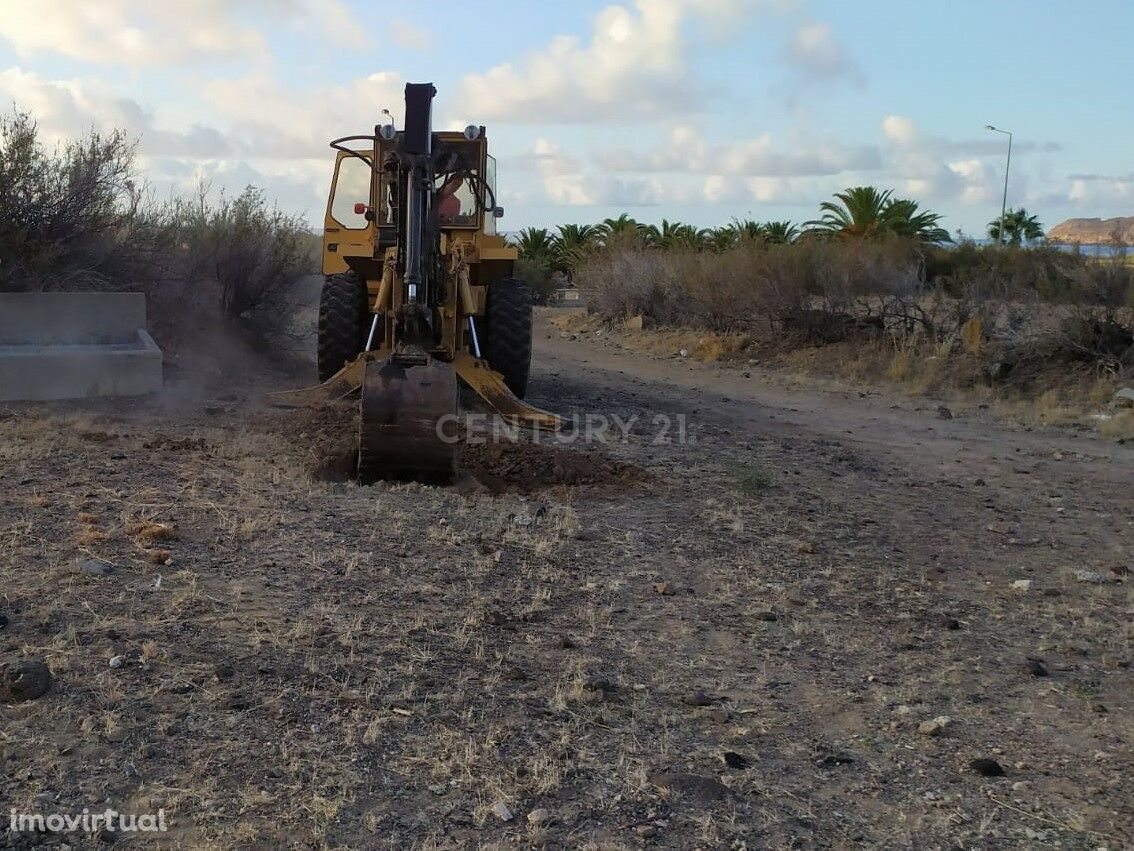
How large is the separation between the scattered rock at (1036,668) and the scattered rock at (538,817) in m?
2.64

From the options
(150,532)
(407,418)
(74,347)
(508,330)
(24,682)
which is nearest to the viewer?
(24,682)

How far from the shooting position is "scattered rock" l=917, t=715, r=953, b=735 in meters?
4.43

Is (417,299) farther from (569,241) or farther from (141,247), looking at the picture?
(569,241)

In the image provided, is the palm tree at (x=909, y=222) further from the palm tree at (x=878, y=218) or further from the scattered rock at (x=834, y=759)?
the scattered rock at (x=834, y=759)

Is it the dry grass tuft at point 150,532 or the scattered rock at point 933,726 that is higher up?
the dry grass tuft at point 150,532

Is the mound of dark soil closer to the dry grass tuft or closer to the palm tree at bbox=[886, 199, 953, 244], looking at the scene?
the dry grass tuft

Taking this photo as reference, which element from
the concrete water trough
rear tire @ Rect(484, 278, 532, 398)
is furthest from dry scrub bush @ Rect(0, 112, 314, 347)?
rear tire @ Rect(484, 278, 532, 398)

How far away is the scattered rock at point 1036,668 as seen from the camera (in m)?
5.17

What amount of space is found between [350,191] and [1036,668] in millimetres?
8828

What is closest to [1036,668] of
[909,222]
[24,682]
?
[24,682]

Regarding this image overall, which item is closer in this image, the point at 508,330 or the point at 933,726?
the point at 933,726

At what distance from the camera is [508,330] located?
1148cm

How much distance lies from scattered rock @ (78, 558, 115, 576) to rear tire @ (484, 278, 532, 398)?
6097 millimetres

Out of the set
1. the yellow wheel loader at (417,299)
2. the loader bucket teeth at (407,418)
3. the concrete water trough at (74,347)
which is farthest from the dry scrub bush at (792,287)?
the loader bucket teeth at (407,418)
